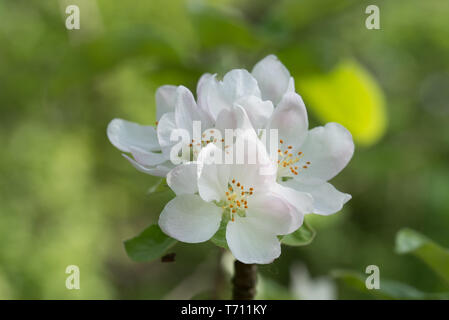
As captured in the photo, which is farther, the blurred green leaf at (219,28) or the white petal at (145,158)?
the blurred green leaf at (219,28)

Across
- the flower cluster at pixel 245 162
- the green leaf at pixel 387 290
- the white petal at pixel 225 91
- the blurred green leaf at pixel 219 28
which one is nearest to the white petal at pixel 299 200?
the flower cluster at pixel 245 162

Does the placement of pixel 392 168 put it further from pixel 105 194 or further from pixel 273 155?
pixel 273 155

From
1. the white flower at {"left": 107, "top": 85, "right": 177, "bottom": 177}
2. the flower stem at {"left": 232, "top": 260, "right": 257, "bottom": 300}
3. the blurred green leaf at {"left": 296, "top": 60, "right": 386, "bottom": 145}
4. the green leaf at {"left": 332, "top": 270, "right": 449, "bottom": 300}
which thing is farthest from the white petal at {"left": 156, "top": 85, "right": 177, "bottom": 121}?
the blurred green leaf at {"left": 296, "top": 60, "right": 386, "bottom": 145}

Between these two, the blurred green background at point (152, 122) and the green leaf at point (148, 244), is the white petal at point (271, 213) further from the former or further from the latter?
the blurred green background at point (152, 122)

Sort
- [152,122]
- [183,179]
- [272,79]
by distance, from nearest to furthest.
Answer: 1. [183,179]
2. [272,79]
3. [152,122]

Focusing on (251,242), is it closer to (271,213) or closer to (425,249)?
(271,213)

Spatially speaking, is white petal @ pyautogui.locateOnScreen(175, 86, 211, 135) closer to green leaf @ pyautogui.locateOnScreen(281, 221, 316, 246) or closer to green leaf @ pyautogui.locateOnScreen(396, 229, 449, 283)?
green leaf @ pyautogui.locateOnScreen(281, 221, 316, 246)

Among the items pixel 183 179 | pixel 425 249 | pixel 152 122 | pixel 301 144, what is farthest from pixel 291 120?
pixel 152 122

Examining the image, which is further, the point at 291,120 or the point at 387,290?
the point at 387,290
